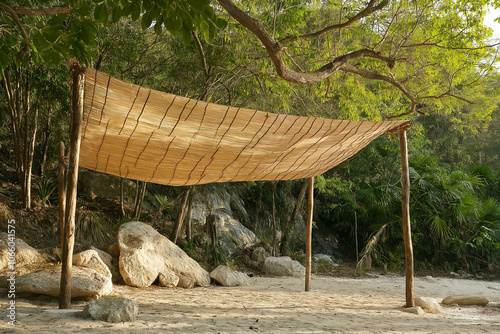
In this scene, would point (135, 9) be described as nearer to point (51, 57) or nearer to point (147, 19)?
point (147, 19)

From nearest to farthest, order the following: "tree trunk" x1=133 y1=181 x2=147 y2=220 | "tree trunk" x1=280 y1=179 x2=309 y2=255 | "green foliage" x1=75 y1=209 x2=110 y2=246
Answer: "green foliage" x1=75 y1=209 x2=110 y2=246
"tree trunk" x1=133 y1=181 x2=147 y2=220
"tree trunk" x1=280 y1=179 x2=309 y2=255

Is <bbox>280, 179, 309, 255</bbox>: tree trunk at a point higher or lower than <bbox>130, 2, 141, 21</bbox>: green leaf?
lower

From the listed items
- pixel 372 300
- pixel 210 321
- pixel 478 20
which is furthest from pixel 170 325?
pixel 478 20

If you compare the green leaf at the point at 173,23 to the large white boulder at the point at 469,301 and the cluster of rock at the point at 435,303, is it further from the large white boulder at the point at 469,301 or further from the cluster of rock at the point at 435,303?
the large white boulder at the point at 469,301

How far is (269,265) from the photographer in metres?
5.99

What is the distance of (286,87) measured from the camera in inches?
200

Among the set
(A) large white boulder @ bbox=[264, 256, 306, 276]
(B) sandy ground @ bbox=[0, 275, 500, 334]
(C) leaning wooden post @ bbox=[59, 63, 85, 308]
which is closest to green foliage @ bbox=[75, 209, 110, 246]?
(B) sandy ground @ bbox=[0, 275, 500, 334]

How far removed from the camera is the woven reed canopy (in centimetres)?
245

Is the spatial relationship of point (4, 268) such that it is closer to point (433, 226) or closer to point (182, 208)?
point (182, 208)

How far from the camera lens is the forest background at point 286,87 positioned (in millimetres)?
2445

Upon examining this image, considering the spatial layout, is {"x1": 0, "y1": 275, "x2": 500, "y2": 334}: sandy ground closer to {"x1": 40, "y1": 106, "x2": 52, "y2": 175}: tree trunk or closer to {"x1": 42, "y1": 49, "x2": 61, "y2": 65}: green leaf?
{"x1": 42, "y1": 49, "x2": 61, "y2": 65}: green leaf

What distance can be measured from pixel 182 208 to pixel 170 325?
122 inches

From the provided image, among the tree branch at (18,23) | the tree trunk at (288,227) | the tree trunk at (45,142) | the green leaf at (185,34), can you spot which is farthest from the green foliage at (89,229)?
the green leaf at (185,34)

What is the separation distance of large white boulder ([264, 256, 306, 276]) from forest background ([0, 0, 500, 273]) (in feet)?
3.96
